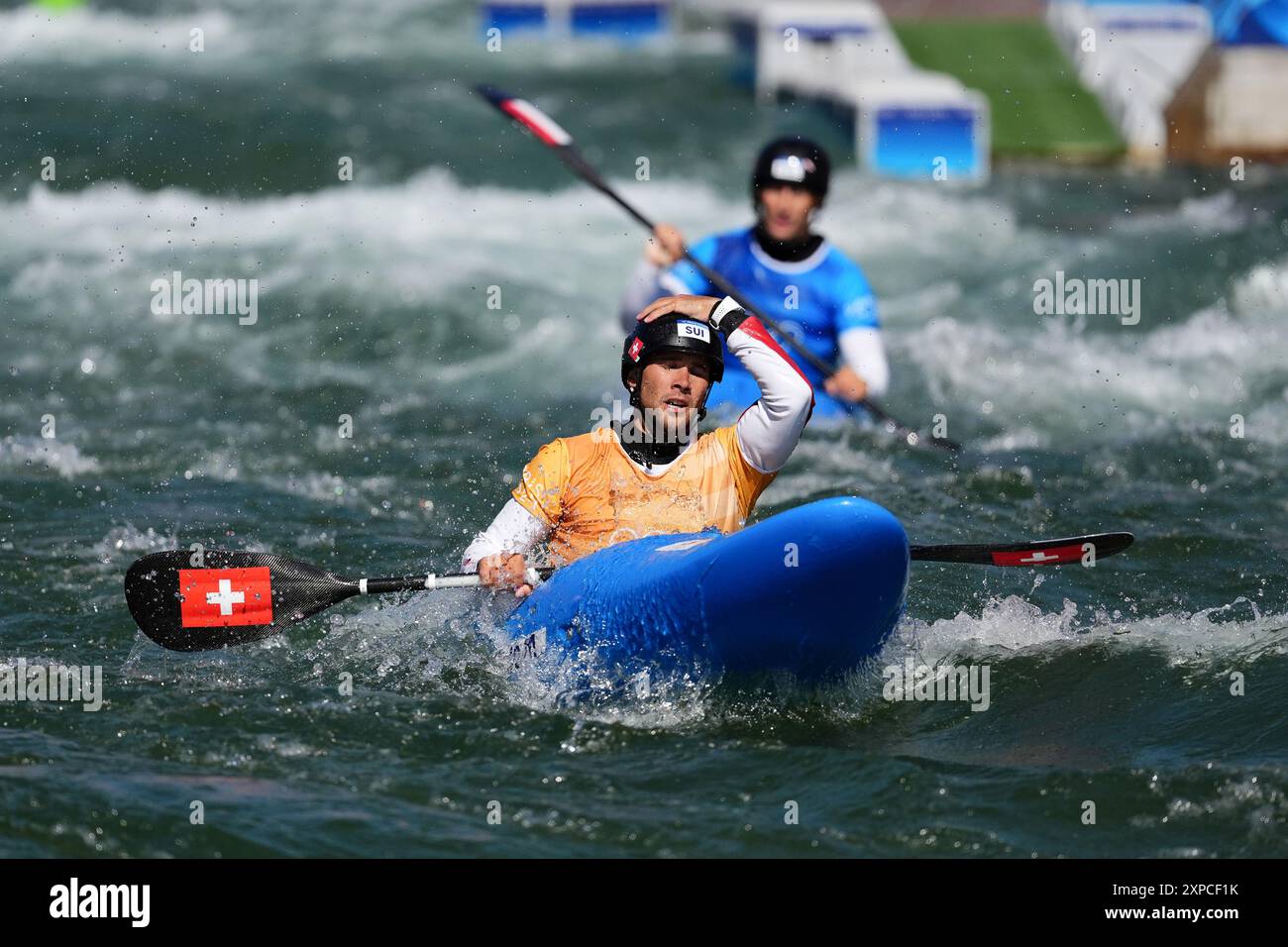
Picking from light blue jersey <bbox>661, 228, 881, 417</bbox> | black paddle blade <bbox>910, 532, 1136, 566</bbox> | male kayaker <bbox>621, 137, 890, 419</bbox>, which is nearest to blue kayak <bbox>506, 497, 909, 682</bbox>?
black paddle blade <bbox>910, 532, 1136, 566</bbox>

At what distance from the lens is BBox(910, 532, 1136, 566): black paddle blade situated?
577cm

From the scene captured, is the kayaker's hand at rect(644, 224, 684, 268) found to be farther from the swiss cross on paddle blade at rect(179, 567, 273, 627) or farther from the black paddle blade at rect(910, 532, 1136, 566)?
the swiss cross on paddle blade at rect(179, 567, 273, 627)

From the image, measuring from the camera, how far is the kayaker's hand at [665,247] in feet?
26.0

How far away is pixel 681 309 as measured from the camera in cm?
545

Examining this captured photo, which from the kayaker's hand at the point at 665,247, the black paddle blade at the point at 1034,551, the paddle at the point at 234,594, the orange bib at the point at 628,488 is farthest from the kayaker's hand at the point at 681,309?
the kayaker's hand at the point at 665,247

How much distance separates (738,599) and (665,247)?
10.2 feet

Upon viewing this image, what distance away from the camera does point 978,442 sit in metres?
9.32

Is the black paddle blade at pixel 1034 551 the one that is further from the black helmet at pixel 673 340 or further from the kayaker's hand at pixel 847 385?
the kayaker's hand at pixel 847 385

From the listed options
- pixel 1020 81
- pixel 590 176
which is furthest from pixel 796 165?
pixel 1020 81

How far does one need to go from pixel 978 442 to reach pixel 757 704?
4125 mm

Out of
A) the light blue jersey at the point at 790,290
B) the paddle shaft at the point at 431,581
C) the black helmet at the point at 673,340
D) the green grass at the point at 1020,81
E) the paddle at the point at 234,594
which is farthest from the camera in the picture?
the green grass at the point at 1020,81

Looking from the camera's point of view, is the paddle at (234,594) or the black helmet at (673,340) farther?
the paddle at (234,594)

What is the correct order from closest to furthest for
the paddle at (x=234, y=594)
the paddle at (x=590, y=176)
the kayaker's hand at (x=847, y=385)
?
1. the paddle at (x=234, y=594)
2. the kayaker's hand at (x=847, y=385)
3. the paddle at (x=590, y=176)
